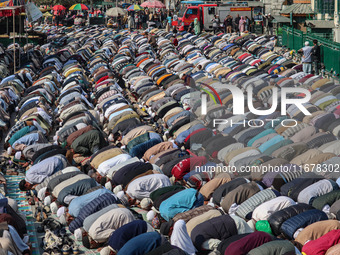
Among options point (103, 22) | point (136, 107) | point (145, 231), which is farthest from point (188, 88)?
Result: point (103, 22)

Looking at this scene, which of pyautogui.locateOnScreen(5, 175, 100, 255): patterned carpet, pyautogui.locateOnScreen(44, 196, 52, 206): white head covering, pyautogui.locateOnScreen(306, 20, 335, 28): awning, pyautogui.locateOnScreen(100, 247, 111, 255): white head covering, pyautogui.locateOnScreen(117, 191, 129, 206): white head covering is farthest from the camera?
pyautogui.locateOnScreen(306, 20, 335, 28): awning

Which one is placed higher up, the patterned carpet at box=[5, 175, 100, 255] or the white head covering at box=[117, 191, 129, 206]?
the white head covering at box=[117, 191, 129, 206]

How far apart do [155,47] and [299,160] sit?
24.7 meters

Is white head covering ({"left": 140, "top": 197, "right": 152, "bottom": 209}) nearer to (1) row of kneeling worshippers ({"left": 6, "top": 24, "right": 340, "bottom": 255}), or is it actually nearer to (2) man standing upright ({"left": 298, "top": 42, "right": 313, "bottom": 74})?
(1) row of kneeling worshippers ({"left": 6, "top": 24, "right": 340, "bottom": 255})

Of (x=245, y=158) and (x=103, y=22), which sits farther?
(x=103, y=22)

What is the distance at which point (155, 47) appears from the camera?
3812cm

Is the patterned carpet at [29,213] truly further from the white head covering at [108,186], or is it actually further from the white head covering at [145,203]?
the white head covering at [145,203]

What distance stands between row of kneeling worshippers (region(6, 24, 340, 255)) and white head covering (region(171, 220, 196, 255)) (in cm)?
2

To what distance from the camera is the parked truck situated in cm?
4038

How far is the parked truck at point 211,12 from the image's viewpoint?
4038 cm

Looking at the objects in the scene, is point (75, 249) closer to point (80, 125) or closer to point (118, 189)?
point (118, 189)

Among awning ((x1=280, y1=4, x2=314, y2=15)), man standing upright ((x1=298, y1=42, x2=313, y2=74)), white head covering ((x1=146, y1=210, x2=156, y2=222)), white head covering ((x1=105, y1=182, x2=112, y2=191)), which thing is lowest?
white head covering ((x1=146, y1=210, x2=156, y2=222))

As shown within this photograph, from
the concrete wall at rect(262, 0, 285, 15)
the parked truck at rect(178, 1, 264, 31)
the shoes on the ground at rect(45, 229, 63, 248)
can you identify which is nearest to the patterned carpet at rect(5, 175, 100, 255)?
the shoes on the ground at rect(45, 229, 63, 248)

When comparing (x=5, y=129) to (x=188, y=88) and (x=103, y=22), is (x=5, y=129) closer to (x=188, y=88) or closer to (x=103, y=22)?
(x=188, y=88)
